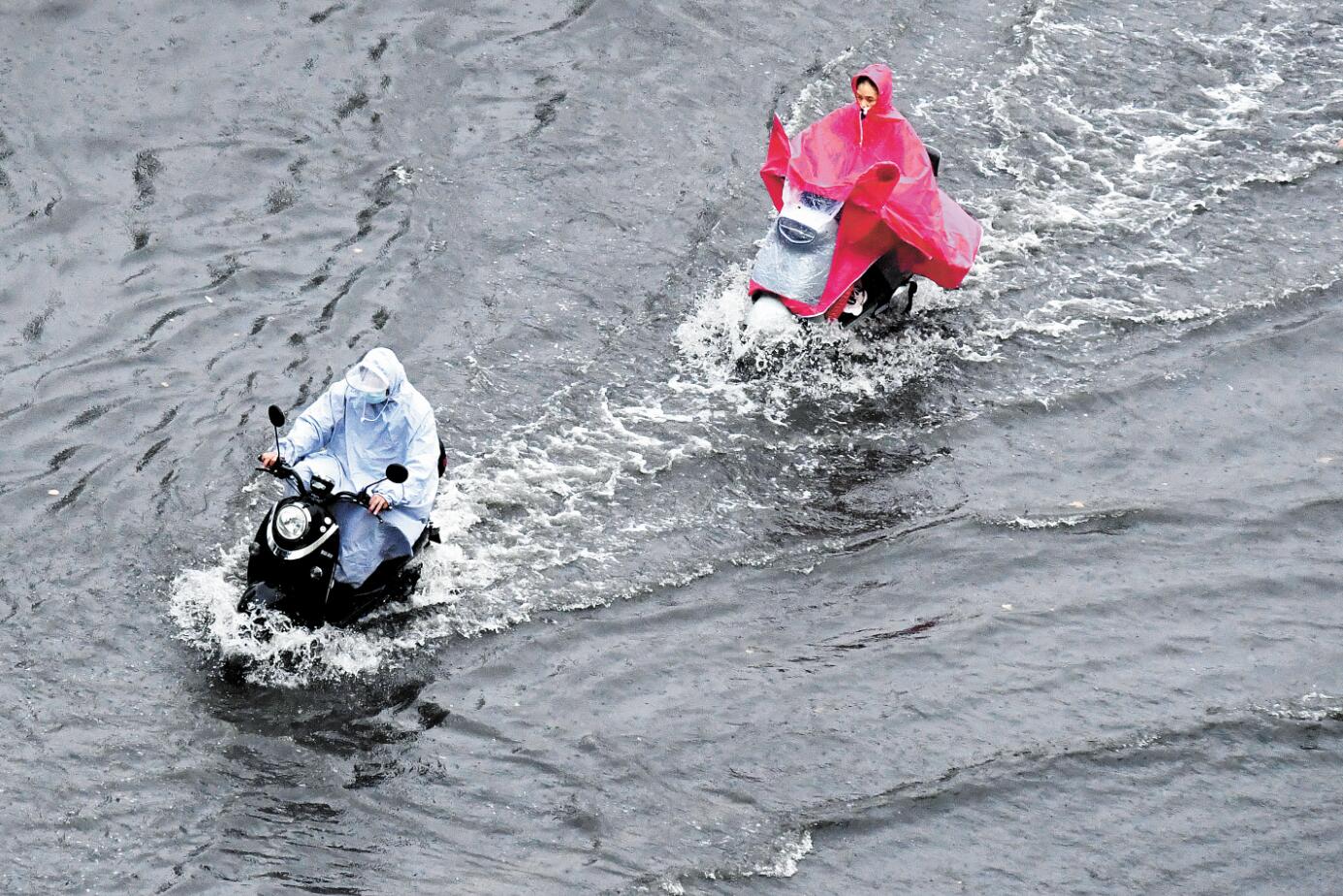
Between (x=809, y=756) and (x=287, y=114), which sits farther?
(x=287, y=114)

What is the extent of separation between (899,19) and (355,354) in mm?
7482

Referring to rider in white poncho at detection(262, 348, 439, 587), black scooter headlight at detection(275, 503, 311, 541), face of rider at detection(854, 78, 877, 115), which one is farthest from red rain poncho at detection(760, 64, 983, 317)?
black scooter headlight at detection(275, 503, 311, 541)

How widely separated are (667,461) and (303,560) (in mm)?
2931

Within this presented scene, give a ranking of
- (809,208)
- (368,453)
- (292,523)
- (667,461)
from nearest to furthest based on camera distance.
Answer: (292,523)
(368,453)
(667,461)
(809,208)

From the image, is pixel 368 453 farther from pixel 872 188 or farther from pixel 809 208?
pixel 872 188

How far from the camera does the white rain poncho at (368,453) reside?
8398 mm

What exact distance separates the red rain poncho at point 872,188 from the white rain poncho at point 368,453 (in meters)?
3.64

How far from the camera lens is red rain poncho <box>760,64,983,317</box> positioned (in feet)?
36.7

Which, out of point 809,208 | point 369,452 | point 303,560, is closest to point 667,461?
point 809,208

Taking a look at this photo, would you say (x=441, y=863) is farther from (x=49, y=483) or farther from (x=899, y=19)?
(x=899, y=19)

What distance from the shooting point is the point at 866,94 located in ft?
36.7

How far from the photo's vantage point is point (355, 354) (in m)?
11.0

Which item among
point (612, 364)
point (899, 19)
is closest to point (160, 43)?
point (612, 364)

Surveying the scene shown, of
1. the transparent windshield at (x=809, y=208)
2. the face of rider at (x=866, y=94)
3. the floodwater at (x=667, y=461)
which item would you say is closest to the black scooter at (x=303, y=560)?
the floodwater at (x=667, y=461)
